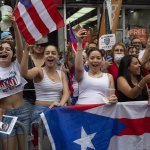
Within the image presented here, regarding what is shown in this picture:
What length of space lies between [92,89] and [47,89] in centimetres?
61

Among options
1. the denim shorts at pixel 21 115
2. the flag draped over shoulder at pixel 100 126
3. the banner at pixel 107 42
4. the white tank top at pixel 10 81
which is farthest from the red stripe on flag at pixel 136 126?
the banner at pixel 107 42

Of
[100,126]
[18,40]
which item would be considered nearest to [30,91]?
[18,40]

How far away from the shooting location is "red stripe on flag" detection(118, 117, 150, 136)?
15.3ft

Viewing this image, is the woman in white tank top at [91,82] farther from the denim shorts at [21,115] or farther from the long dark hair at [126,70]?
the denim shorts at [21,115]

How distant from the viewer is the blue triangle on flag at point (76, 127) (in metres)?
4.44

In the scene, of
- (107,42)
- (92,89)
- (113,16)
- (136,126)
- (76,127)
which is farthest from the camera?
(113,16)

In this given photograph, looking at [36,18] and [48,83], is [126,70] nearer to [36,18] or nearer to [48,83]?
[48,83]

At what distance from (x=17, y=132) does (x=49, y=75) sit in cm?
89

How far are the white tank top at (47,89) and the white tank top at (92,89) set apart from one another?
33 cm

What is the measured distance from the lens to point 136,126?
4668 millimetres

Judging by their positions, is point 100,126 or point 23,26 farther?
point 23,26

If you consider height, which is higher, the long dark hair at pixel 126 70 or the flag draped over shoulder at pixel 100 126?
the long dark hair at pixel 126 70

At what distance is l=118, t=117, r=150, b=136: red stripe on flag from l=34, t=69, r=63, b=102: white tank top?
95cm

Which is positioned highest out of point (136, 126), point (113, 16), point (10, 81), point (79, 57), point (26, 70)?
point (113, 16)
